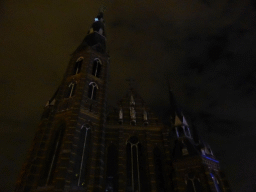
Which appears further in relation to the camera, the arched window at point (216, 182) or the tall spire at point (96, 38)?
the tall spire at point (96, 38)

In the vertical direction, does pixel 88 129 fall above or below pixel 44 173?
above

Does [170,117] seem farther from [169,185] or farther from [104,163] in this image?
[104,163]

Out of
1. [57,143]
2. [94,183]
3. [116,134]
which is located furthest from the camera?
[116,134]

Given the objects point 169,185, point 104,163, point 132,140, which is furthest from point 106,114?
point 169,185

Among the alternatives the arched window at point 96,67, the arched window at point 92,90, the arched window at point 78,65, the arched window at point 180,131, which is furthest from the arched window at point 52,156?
the arched window at point 180,131

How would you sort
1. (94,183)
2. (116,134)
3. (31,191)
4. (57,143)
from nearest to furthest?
(31,191), (94,183), (57,143), (116,134)

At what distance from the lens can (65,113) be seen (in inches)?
918

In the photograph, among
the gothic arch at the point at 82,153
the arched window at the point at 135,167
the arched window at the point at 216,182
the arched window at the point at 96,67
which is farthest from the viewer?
the arched window at the point at 96,67

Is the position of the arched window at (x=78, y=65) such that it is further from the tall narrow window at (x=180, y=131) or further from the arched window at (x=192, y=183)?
the arched window at (x=192, y=183)

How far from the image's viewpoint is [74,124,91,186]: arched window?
19078 mm

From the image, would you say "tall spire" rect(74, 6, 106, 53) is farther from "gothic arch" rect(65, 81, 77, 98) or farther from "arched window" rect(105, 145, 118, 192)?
"arched window" rect(105, 145, 118, 192)

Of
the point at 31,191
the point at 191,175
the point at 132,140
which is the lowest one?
the point at 31,191

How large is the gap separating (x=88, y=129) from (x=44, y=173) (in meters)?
6.26

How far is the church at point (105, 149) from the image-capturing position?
763 inches
